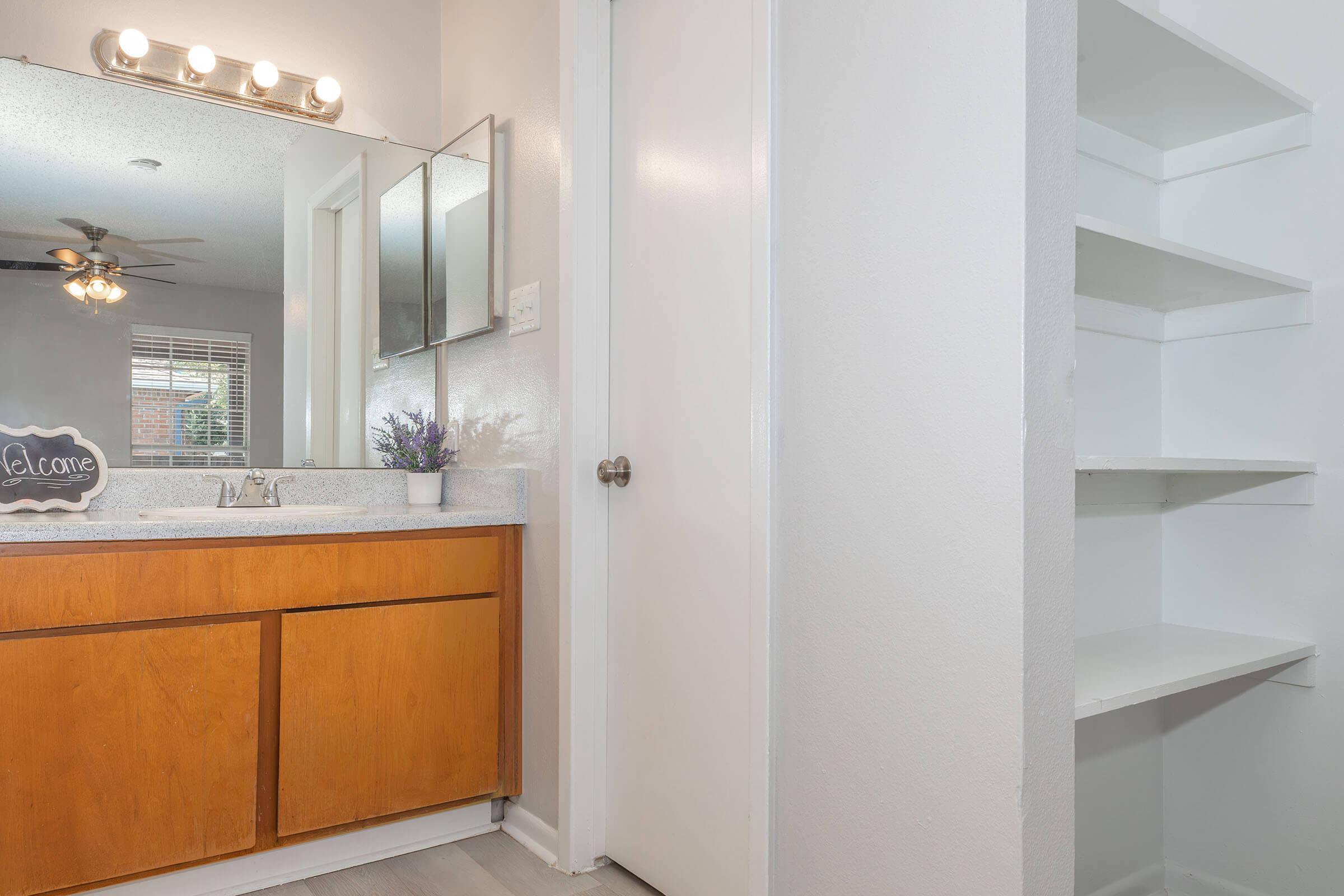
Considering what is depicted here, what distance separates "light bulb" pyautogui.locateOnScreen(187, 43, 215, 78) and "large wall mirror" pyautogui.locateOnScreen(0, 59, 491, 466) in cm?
8

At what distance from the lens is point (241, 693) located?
1.75m

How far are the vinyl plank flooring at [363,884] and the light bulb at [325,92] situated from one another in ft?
6.74

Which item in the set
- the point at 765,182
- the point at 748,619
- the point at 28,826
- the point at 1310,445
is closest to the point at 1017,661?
the point at 748,619

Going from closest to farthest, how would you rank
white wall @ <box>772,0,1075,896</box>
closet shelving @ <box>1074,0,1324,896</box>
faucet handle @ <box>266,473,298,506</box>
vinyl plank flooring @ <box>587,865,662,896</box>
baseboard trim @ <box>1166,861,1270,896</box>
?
1. white wall @ <box>772,0,1075,896</box>
2. closet shelving @ <box>1074,0,1324,896</box>
3. baseboard trim @ <box>1166,861,1270,896</box>
4. vinyl plank flooring @ <box>587,865,662,896</box>
5. faucet handle @ <box>266,473,298,506</box>

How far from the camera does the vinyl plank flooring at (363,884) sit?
1797 millimetres

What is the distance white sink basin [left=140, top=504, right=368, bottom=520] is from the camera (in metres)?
2.05

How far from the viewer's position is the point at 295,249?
2.37m

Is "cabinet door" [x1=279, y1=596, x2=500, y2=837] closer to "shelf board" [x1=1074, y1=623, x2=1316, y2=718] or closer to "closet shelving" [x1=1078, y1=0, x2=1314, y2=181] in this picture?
"shelf board" [x1=1074, y1=623, x2=1316, y2=718]

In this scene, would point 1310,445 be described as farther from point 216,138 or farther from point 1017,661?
point 216,138

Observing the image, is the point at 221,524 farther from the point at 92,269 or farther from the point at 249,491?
the point at 92,269

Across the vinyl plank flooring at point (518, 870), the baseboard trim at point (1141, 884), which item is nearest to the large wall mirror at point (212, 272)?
the vinyl plank flooring at point (518, 870)

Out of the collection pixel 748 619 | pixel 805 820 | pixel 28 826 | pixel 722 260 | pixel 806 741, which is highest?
pixel 722 260

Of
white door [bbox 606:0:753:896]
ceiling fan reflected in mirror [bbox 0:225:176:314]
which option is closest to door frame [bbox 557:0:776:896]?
white door [bbox 606:0:753:896]

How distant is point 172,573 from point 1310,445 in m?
2.26
